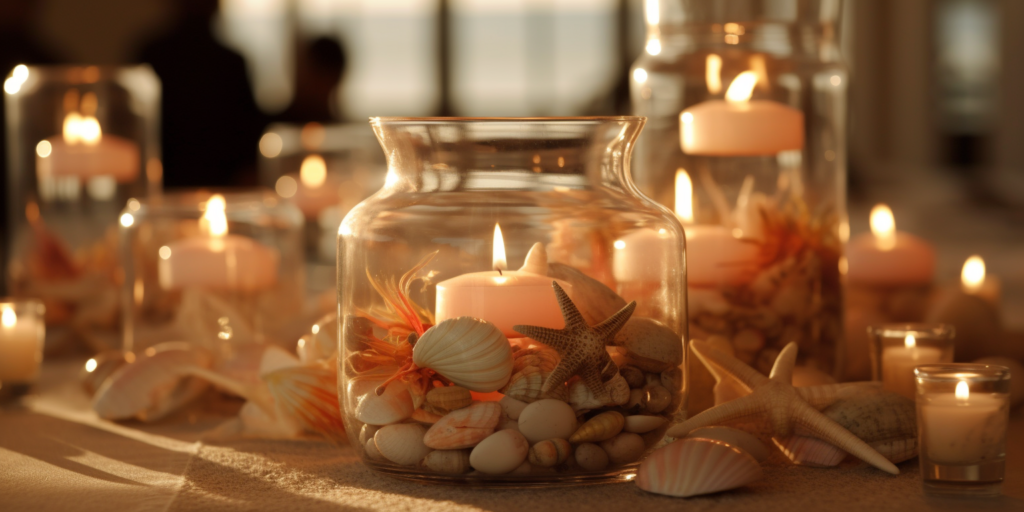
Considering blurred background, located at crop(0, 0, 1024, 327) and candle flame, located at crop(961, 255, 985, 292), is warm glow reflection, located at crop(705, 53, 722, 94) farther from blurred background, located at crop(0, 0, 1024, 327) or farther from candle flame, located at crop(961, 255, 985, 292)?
blurred background, located at crop(0, 0, 1024, 327)

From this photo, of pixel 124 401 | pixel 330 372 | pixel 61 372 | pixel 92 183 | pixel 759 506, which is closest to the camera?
pixel 759 506

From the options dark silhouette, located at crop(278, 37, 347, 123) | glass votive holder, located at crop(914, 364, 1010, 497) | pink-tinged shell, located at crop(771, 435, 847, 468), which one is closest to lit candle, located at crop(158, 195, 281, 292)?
pink-tinged shell, located at crop(771, 435, 847, 468)

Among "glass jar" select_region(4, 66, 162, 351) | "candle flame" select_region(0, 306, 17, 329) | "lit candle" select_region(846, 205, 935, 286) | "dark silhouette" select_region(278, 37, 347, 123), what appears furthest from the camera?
"dark silhouette" select_region(278, 37, 347, 123)

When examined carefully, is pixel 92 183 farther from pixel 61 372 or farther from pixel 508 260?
pixel 508 260

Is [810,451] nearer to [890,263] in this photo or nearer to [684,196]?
[684,196]

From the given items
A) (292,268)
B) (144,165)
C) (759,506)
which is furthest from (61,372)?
(759,506)

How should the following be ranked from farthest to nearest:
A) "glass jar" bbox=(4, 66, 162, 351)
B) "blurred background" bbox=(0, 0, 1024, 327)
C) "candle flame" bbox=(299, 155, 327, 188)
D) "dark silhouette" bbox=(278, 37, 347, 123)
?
"blurred background" bbox=(0, 0, 1024, 327), "dark silhouette" bbox=(278, 37, 347, 123), "candle flame" bbox=(299, 155, 327, 188), "glass jar" bbox=(4, 66, 162, 351)

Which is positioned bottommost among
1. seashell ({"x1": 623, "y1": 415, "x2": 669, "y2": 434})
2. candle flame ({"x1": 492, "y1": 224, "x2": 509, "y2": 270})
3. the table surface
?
the table surface
